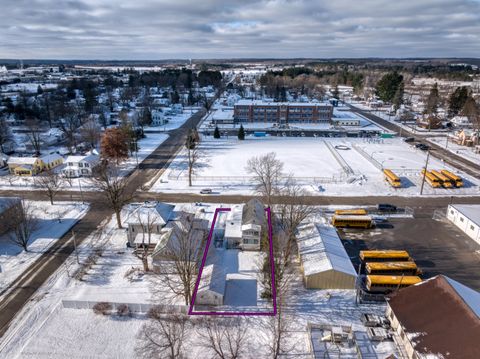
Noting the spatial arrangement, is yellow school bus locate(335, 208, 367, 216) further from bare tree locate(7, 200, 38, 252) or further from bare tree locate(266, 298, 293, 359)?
bare tree locate(7, 200, 38, 252)

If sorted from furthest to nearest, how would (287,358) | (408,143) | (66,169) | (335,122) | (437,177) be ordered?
(335,122), (408,143), (66,169), (437,177), (287,358)

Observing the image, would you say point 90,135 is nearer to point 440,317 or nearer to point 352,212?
point 352,212

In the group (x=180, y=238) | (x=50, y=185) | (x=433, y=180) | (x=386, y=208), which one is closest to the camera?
(x=180, y=238)

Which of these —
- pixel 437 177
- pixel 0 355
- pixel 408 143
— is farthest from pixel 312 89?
pixel 0 355

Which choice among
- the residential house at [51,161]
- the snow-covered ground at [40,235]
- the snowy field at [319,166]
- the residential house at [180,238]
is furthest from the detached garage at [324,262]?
the residential house at [51,161]

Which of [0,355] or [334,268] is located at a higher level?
[334,268]

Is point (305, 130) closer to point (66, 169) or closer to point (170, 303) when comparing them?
point (66, 169)

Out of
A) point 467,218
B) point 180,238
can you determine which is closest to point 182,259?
point 180,238

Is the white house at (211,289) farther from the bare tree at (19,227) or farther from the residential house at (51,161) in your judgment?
the residential house at (51,161)
